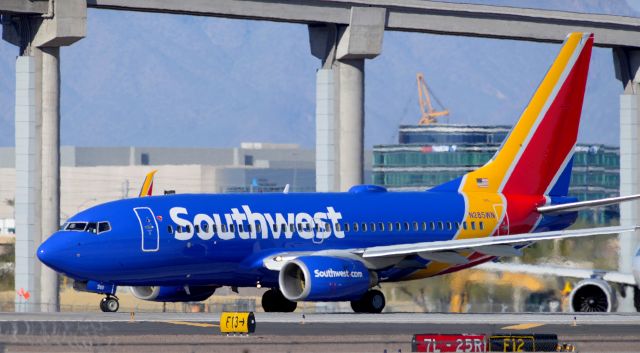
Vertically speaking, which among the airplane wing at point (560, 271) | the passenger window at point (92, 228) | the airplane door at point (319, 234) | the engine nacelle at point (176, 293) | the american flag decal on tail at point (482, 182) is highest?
the american flag decal on tail at point (482, 182)

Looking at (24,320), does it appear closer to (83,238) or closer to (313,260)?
(83,238)

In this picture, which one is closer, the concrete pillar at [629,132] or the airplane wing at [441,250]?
the airplane wing at [441,250]

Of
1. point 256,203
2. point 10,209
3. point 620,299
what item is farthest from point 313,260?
point 10,209

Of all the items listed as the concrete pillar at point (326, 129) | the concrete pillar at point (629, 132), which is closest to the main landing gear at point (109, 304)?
the concrete pillar at point (326, 129)

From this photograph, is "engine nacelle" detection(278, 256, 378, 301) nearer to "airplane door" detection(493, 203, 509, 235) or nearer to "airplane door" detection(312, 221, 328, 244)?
"airplane door" detection(312, 221, 328, 244)

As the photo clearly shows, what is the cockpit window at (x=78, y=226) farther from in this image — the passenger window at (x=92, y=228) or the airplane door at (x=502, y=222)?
the airplane door at (x=502, y=222)

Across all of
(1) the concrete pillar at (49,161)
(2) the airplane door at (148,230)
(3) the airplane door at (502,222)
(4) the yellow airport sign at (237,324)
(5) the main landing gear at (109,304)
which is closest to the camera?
(4) the yellow airport sign at (237,324)

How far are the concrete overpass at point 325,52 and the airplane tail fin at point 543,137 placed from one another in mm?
6676

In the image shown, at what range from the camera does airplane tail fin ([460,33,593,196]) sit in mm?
56594

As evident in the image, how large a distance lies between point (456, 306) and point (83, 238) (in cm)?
2046

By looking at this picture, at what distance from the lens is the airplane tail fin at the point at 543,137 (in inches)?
2228

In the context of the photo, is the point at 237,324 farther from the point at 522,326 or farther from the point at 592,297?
the point at 592,297

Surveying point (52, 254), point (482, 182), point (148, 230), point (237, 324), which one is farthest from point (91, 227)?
point (482, 182)

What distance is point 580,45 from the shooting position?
5734 centimetres
